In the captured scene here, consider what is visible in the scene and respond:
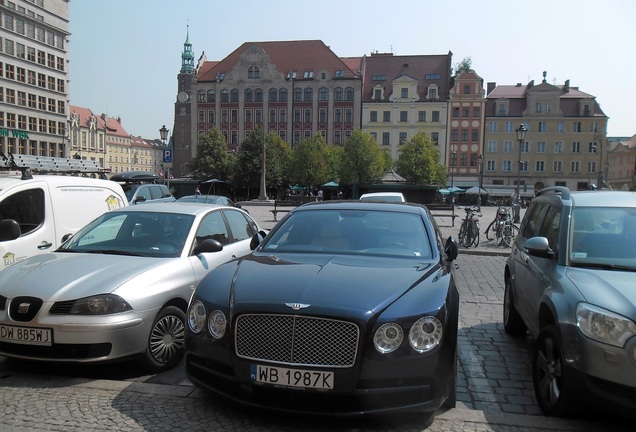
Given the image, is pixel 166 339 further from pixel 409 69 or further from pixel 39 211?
pixel 409 69

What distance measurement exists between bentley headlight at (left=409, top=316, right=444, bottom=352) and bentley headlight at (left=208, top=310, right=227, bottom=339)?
1.30m

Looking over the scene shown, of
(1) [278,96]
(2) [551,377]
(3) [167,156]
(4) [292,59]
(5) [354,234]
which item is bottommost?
(2) [551,377]

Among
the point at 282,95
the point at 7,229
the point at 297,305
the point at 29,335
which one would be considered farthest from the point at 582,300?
the point at 282,95

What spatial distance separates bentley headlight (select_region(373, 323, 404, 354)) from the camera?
3.32 metres

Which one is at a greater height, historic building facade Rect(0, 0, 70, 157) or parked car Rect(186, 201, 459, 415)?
historic building facade Rect(0, 0, 70, 157)

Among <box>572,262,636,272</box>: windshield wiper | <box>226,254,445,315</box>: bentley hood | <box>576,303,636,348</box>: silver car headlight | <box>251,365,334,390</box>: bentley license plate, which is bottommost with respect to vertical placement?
<box>251,365,334,390</box>: bentley license plate

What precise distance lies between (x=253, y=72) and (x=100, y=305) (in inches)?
3413

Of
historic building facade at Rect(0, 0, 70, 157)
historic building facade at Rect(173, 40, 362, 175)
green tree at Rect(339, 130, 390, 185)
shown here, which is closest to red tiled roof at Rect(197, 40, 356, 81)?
historic building facade at Rect(173, 40, 362, 175)

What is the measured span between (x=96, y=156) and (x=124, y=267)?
137 m

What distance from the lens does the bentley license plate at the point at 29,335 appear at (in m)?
4.33

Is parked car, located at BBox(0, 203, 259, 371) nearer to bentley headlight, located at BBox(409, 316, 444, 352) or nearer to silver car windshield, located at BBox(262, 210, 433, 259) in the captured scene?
silver car windshield, located at BBox(262, 210, 433, 259)

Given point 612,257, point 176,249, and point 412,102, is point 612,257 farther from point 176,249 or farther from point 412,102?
point 412,102

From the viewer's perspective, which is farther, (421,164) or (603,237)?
(421,164)

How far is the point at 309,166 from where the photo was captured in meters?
69.7
